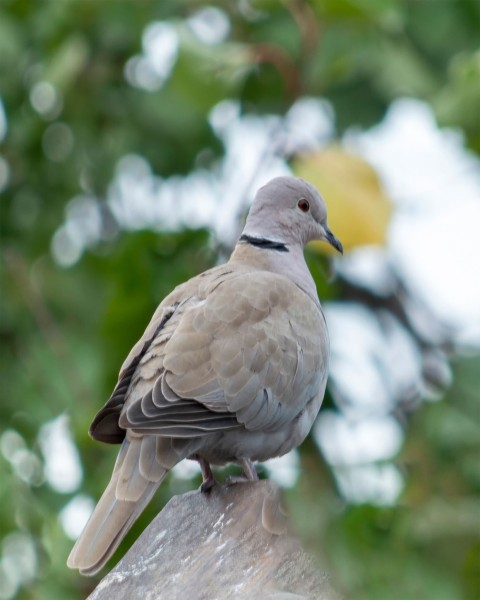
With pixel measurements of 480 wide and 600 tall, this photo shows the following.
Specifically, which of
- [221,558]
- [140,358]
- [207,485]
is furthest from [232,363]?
[221,558]

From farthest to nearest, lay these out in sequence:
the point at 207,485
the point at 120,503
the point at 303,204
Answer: the point at 303,204 → the point at 207,485 → the point at 120,503

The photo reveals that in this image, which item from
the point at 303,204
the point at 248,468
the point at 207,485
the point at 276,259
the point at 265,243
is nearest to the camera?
the point at 207,485

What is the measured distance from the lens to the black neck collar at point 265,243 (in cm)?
466

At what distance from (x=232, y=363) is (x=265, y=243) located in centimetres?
79

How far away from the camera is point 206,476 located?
3.98m

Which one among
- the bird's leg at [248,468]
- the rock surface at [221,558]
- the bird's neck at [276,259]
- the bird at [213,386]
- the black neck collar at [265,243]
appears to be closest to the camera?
the rock surface at [221,558]

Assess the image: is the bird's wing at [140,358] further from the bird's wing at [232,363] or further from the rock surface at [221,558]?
the rock surface at [221,558]

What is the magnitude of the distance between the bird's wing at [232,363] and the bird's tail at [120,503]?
104 millimetres

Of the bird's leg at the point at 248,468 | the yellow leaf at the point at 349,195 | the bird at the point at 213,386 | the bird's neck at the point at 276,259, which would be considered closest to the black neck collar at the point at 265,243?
the bird's neck at the point at 276,259

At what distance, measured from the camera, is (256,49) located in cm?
588

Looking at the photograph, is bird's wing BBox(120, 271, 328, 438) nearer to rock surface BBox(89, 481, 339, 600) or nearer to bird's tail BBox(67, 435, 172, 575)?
bird's tail BBox(67, 435, 172, 575)

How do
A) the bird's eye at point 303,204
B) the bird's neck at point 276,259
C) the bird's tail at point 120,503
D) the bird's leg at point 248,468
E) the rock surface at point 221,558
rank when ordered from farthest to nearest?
the bird's eye at point 303,204
the bird's neck at point 276,259
the bird's leg at point 248,468
the bird's tail at point 120,503
the rock surface at point 221,558

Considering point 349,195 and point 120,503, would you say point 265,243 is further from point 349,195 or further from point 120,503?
point 120,503

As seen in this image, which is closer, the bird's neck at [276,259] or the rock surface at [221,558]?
→ the rock surface at [221,558]
